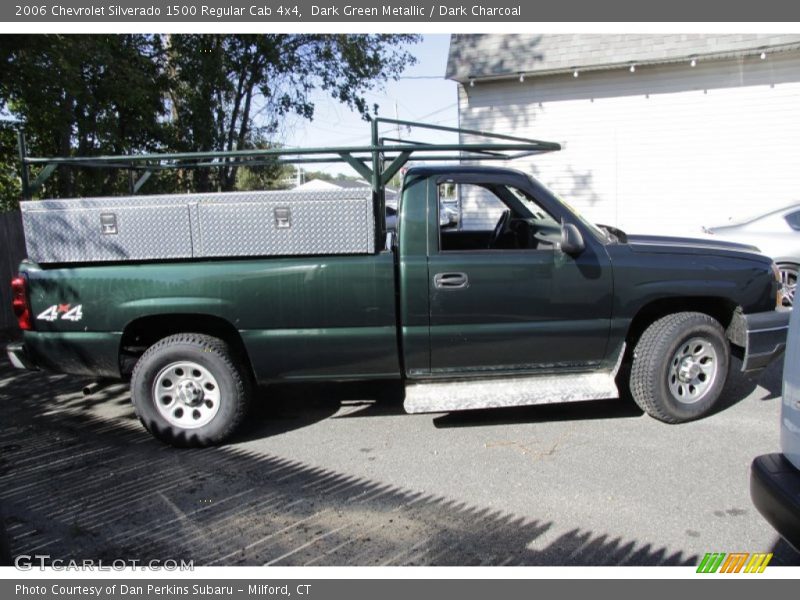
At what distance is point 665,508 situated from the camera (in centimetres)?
357

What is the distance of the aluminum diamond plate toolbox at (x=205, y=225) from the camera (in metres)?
4.44

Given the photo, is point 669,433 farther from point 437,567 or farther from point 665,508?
point 437,567

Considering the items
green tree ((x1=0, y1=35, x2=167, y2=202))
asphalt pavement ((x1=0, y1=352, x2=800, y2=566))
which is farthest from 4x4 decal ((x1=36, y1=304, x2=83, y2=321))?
green tree ((x1=0, y1=35, x2=167, y2=202))

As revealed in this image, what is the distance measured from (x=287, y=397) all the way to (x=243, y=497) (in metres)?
2.01

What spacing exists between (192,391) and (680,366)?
3.67m

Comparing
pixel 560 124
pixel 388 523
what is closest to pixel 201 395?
pixel 388 523

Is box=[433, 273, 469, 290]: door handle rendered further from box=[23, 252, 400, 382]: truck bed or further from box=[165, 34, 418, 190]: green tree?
box=[165, 34, 418, 190]: green tree

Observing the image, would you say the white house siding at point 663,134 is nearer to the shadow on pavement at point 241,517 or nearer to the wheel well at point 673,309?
the wheel well at point 673,309

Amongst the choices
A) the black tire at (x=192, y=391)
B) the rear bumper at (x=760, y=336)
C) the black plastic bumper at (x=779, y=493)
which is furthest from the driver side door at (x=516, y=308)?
the black plastic bumper at (x=779, y=493)

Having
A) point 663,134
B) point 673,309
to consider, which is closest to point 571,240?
point 673,309

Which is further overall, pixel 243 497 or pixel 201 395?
pixel 201 395

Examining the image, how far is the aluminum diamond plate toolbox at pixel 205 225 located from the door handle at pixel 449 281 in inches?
20.3

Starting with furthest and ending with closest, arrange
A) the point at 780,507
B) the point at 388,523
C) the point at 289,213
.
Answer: the point at 289,213 < the point at 388,523 < the point at 780,507

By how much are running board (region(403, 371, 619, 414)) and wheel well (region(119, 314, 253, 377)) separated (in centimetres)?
137
